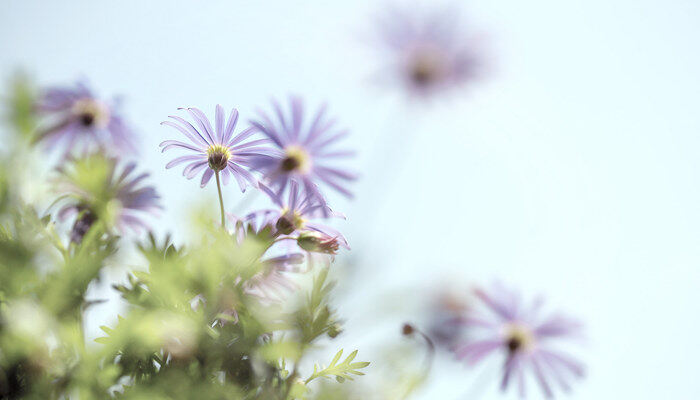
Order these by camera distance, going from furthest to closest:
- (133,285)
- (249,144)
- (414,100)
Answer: (414,100)
(249,144)
(133,285)

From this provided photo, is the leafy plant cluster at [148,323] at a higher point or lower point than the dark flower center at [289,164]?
lower

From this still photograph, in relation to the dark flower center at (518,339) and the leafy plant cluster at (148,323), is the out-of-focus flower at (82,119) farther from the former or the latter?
the dark flower center at (518,339)

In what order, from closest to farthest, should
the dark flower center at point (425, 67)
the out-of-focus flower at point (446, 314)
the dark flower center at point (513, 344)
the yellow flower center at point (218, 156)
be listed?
the yellow flower center at point (218, 156) < the dark flower center at point (513, 344) < the out-of-focus flower at point (446, 314) < the dark flower center at point (425, 67)

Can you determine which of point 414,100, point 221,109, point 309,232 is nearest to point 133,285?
point 309,232

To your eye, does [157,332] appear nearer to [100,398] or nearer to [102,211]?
[100,398]

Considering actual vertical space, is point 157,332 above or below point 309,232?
below

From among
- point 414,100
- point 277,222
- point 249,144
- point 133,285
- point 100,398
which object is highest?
point 414,100

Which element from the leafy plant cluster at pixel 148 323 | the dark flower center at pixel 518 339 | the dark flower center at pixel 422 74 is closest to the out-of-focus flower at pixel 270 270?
the leafy plant cluster at pixel 148 323
